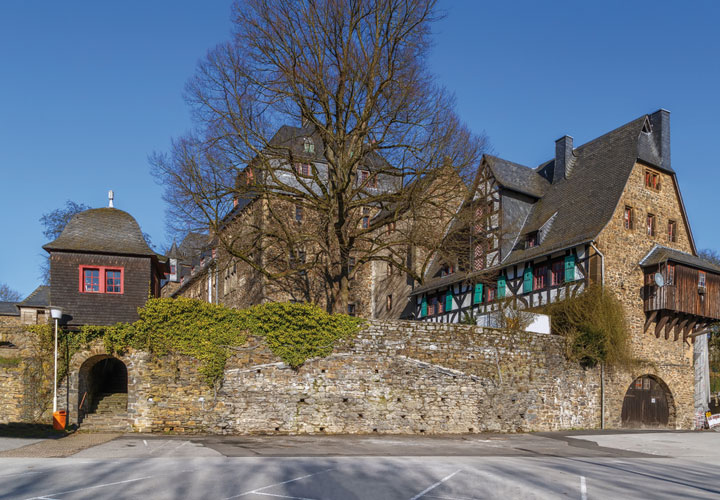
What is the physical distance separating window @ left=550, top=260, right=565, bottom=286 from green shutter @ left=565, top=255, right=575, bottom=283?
0.26m

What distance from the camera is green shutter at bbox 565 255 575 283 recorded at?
83.3 ft

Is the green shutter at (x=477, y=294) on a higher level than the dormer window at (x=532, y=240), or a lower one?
lower

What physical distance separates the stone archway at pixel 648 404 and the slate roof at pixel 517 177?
9.34 m

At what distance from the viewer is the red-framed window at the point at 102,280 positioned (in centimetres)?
2000

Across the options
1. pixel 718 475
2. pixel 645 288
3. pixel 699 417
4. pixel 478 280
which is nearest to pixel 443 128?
pixel 478 280

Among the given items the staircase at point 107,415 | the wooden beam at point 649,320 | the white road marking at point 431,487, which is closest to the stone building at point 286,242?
the staircase at point 107,415

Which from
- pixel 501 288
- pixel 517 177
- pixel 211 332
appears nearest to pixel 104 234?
pixel 211 332

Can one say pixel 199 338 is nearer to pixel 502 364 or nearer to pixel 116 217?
pixel 116 217

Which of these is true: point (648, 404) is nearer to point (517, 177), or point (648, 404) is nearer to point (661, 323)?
point (661, 323)

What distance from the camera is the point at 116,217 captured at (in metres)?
21.5

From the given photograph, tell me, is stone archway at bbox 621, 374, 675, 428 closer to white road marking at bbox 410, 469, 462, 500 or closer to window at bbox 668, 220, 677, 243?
window at bbox 668, 220, 677, 243

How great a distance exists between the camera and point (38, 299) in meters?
35.0

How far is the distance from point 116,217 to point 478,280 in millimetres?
15472

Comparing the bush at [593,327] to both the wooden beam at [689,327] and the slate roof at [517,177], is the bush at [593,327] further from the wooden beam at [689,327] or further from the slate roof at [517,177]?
the slate roof at [517,177]
